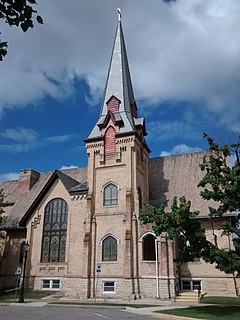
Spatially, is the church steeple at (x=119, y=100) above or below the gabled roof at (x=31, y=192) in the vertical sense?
above

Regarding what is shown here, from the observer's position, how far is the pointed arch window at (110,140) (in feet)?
103

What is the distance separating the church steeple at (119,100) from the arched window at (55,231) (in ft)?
24.8

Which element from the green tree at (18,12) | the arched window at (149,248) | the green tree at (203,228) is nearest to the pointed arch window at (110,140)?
the arched window at (149,248)

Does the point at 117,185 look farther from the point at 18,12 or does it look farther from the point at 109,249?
the point at 18,12

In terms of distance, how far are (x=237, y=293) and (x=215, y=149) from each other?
553 inches

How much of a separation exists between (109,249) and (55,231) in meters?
6.93

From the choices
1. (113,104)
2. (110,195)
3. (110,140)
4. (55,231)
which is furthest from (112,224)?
(113,104)

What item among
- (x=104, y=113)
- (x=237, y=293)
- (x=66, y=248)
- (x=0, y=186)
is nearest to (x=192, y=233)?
(x=237, y=293)

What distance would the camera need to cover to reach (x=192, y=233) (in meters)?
17.6

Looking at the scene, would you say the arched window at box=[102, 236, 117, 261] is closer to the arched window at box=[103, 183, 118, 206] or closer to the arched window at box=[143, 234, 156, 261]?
the arched window at box=[143, 234, 156, 261]

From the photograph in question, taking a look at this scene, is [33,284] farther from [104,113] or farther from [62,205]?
[104,113]

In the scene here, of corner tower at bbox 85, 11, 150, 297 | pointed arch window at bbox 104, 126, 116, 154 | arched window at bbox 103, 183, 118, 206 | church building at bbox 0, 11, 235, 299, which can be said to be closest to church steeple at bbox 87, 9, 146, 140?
corner tower at bbox 85, 11, 150, 297

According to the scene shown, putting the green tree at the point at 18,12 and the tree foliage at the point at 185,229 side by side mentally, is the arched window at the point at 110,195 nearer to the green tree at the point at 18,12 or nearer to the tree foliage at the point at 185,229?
the tree foliage at the point at 185,229

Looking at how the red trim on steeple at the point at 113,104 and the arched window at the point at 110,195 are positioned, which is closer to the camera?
the arched window at the point at 110,195
